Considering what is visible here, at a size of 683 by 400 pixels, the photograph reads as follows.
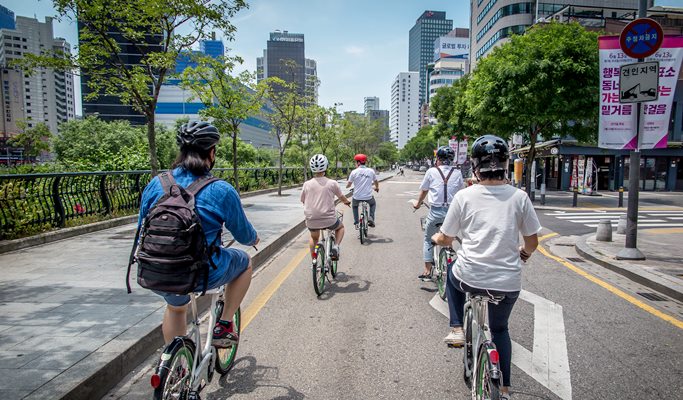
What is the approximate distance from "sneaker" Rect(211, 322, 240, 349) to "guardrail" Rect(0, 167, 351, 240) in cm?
684

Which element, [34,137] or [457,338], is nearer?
[457,338]

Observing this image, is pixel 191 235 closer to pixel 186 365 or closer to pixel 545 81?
pixel 186 365

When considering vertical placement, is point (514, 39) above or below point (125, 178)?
above

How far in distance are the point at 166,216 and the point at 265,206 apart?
46.4 feet

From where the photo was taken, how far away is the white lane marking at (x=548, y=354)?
3.42 m

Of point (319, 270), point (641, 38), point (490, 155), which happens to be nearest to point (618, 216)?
point (641, 38)

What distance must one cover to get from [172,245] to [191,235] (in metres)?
0.11

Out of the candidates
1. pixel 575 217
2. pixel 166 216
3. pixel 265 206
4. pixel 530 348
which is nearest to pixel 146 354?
pixel 166 216

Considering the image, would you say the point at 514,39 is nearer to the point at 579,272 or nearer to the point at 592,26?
the point at 579,272

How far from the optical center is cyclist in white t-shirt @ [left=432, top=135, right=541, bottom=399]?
2.75 meters

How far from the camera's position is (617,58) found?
8.25m

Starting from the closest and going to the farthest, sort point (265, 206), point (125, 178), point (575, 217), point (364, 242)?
point (364, 242)
point (125, 178)
point (575, 217)
point (265, 206)

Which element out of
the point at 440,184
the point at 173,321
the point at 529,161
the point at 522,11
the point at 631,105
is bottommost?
the point at 173,321

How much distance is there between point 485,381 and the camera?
2.61 m
